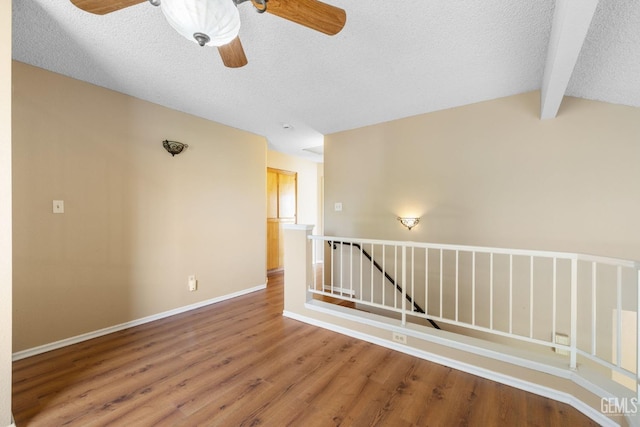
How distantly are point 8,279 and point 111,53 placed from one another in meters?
1.81

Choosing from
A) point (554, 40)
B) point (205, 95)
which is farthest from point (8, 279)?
point (554, 40)

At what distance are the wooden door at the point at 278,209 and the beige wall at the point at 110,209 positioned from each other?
53.3 inches

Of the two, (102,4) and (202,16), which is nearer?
(202,16)

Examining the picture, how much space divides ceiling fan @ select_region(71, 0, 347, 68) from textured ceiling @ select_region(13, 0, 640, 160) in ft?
1.57

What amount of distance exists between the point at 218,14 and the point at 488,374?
2.82 metres

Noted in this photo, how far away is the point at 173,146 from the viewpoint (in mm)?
3158

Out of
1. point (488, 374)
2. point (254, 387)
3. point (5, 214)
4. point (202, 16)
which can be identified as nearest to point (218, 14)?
point (202, 16)

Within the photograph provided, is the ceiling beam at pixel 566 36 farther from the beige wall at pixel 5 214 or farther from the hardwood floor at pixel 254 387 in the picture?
the beige wall at pixel 5 214

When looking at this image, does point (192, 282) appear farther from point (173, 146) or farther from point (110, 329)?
point (173, 146)

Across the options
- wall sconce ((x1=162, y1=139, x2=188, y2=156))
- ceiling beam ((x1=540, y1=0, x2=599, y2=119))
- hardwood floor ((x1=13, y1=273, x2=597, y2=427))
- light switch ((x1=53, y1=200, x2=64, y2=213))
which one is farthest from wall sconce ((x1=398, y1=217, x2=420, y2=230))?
light switch ((x1=53, y1=200, x2=64, y2=213))

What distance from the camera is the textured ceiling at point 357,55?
168 cm

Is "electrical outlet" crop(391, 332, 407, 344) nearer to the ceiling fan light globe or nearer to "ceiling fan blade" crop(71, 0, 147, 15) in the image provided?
the ceiling fan light globe

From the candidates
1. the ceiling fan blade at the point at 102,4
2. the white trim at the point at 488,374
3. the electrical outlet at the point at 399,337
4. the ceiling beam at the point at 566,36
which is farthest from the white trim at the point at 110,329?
the ceiling beam at the point at 566,36

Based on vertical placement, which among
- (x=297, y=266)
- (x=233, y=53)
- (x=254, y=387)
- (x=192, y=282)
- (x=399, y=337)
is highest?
(x=233, y=53)
